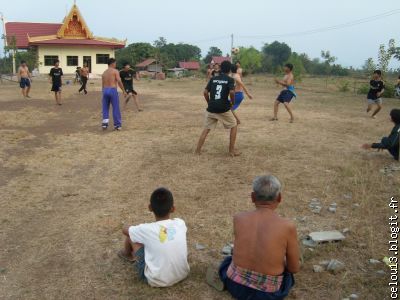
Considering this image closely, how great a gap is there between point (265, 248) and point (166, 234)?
34.5 inches

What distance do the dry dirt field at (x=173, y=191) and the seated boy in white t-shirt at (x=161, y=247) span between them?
0.12 metres

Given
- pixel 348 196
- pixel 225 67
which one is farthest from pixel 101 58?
pixel 348 196

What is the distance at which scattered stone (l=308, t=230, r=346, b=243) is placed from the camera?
13.6 feet

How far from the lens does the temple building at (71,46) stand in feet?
114

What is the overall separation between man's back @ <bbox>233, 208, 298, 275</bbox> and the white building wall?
3517cm

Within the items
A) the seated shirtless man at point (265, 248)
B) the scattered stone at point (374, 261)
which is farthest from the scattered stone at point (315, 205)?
the seated shirtless man at point (265, 248)

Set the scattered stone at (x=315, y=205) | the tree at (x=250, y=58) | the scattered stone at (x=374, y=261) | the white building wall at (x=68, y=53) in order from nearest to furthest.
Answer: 1. the scattered stone at (x=374, y=261)
2. the scattered stone at (x=315, y=205)
3. the white building wall at (x=68, y=53)
4. the tree at (x=250, y=58)

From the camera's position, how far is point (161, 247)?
3379 mm

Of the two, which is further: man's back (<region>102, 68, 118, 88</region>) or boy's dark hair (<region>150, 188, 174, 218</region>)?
man's back (<region>102, 68, 118, 88</region>)

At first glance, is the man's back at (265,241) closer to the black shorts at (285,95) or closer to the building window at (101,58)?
the black shorts at (285,95)

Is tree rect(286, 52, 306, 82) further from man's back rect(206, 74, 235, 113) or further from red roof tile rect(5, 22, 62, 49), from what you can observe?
red roof tile rect(5, 22, 62, 49)

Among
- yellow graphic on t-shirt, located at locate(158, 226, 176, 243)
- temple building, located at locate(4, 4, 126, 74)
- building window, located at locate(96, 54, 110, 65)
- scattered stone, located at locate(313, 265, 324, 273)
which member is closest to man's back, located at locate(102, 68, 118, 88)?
yellow graphic on t-shirt, located at locate(158, 226, 176, 243)

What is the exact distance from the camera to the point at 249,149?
7.95 meters

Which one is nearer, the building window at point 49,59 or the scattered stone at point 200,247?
the scattered stone at point 200,247
